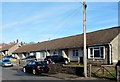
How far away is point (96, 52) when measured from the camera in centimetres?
3359

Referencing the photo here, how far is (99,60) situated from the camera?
3250 centimetres

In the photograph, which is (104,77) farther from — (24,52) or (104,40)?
(24,52)

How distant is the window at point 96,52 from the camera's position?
32231 millimetres

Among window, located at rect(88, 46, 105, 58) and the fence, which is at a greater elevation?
window, located at rect(88, 46, 105, 58)

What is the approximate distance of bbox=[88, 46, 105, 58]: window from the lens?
32.2m

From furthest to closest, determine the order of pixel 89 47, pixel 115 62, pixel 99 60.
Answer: pixel 89 47 → pixel 99 60 → pixel 115 62

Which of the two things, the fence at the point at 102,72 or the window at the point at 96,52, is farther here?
the window at the point at 96,52

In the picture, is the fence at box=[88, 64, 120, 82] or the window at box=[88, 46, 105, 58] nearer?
the fence at box=[88, 64, 120, 82]

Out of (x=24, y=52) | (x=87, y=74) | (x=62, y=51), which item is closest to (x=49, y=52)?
(x=62, y=51)

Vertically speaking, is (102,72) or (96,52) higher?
(96,52)

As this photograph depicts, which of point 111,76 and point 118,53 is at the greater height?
point 118,53

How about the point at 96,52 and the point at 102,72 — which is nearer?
the point at 102,72

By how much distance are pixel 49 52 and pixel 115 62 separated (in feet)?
68.8

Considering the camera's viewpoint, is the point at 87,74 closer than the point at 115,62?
Yes
